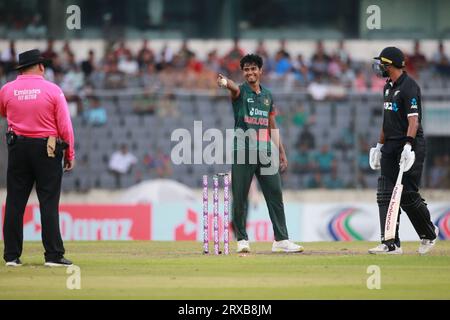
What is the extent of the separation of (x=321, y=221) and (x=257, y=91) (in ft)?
27.9

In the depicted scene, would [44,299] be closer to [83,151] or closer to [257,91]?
[257,91]

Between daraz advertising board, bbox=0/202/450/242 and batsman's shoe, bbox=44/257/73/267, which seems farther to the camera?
daraz advertising board, bbox=0/202/450/242

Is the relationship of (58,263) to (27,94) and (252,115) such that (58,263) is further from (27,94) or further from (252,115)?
(252,115)

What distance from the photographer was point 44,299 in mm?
9133

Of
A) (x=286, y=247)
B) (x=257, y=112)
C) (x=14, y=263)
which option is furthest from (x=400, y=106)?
(x=14, y=263)

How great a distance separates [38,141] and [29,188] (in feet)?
1.89

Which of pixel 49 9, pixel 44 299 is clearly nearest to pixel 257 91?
pixel 44 299

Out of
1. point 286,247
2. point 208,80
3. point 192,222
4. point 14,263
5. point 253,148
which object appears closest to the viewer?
point 14,263

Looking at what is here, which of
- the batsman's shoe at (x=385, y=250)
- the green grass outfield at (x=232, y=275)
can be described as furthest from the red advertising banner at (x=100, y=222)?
the batsman's shoe at (x=385, y=250)

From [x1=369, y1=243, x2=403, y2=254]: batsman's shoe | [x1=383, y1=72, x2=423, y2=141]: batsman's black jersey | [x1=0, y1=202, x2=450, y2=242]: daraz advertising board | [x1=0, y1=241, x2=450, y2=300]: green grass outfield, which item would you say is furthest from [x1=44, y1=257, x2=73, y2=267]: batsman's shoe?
[x1=0, y1=202, x2=450, y2=242]: daraz advertising board

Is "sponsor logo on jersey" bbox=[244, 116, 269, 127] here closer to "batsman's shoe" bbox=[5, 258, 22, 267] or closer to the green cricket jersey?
the green cricket jersey

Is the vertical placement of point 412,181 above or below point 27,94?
below

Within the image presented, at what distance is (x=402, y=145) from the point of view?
1255cm

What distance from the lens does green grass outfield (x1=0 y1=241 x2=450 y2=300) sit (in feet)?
30.9
